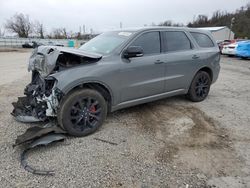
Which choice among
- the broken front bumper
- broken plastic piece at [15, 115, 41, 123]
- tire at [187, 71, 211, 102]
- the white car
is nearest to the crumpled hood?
the broken front bumper

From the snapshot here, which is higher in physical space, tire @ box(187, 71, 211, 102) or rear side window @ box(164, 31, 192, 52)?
rear side window @ box(164, 31, 192, 52)

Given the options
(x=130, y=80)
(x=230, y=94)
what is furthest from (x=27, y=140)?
(x=230, y=94)

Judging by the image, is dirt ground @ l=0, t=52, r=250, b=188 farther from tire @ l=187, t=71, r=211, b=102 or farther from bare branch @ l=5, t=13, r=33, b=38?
bare branch @ l=5, t=13, r=33, b=38

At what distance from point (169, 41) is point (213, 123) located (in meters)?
1.88

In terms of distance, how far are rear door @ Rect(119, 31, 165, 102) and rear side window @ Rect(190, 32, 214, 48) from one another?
4.22 ft

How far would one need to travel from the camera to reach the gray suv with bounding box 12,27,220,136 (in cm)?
338

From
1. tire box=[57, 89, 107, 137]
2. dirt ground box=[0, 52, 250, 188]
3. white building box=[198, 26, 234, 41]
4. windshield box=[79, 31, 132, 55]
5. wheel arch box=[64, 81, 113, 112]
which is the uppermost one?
white building box=[198, 26, 234, 41]

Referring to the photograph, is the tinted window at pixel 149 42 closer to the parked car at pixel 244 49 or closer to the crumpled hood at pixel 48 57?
the crumpled hood at pixel 48 57

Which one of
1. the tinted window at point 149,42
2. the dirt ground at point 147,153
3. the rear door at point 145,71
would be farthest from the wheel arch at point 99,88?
the tinted window at point 149,42

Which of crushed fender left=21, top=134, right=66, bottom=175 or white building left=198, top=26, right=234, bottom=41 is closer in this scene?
crushed fender left=21, top=134, right=66, bottom=175

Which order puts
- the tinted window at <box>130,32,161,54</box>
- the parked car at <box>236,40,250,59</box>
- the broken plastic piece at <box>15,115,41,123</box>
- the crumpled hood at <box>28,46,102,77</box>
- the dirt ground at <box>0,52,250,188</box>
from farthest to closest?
the parked car at <box>236,40,250,59</box> → the tinted window at <box>130,32,161,54</box> → the broken plastic piece at <box>15,115,41,123</box> → the crumpled hood at <box>28,46,102,77</box> → the dirt ground at <box>0,52,250,188</box>

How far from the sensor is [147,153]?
10.3 feet

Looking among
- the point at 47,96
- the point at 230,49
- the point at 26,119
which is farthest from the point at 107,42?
the point at 230,49

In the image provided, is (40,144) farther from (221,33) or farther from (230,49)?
(221,33)
